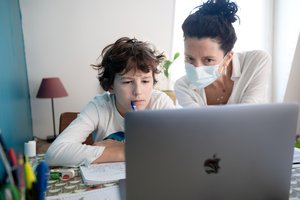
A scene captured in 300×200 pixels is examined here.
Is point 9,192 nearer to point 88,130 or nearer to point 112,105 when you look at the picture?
point 88,130

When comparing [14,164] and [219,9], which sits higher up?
[219,9]

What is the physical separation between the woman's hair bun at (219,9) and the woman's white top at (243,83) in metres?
0.25

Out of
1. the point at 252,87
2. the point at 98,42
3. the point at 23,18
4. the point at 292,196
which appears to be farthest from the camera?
the point at 98,42

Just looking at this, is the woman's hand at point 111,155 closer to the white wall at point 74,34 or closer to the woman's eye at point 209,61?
the woman's eye at point 209,61

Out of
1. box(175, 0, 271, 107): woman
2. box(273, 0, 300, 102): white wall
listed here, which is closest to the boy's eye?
box(175, 0, 271, 107): woman

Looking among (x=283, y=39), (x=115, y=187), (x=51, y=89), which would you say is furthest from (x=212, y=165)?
(x=283, y=39)

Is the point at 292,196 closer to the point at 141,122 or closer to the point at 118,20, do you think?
the point at 141,122

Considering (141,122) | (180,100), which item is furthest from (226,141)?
(180,100)

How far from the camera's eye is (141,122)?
478 millimetres

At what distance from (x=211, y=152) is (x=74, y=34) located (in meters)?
2.69

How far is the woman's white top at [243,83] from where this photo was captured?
1.36 m

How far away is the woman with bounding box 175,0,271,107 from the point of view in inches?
47.3

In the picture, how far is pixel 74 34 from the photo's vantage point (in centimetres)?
289

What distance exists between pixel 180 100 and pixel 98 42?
1.86 metres
